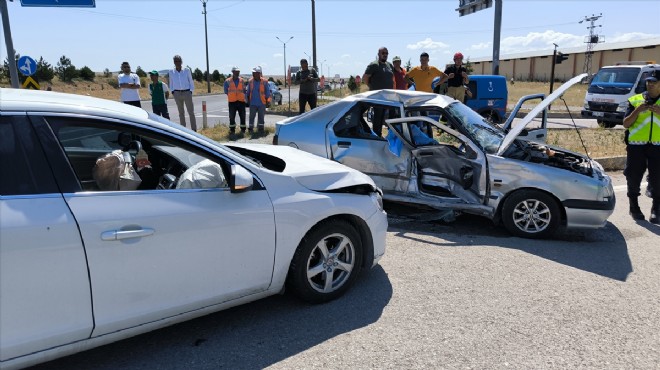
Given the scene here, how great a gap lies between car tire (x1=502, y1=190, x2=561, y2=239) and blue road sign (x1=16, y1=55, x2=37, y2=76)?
1135 centimetres

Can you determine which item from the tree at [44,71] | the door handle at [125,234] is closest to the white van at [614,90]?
the door handle at [125,234]

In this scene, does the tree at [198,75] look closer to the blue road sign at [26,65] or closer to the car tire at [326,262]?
the blue road sign at [26,65]

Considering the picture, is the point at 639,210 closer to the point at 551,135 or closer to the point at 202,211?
the point at 202,211

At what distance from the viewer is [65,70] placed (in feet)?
162

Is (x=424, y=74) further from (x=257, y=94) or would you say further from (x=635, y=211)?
(x=635, y=211)

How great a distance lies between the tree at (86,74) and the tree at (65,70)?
4.14 feet

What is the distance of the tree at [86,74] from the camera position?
5225cm

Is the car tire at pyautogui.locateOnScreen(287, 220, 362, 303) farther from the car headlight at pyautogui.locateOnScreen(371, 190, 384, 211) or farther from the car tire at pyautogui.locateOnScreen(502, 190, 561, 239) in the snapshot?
the car tire at pyautogui.locateOnScreen(502, 190, 561, 239)

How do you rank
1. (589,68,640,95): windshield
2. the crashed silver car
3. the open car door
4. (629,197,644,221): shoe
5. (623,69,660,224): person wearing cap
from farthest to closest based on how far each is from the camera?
(589,68,640,95): windshield → (629,197,644,221): shoe → (623,69,660,224): person wearing cap → the open car door → the crashed silver car

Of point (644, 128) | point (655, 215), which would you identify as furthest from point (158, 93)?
point (655, 215)

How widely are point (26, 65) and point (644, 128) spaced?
1255cm

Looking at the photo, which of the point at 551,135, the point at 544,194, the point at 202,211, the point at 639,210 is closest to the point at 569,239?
the point at 544,194

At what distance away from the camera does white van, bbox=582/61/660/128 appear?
619 inches

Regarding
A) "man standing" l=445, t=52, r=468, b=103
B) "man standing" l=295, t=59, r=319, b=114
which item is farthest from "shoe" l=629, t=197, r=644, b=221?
"man standing" l=295, t=59, r=319, b=114
